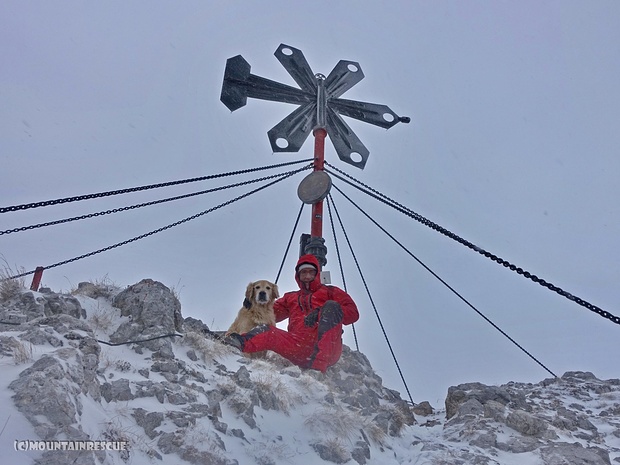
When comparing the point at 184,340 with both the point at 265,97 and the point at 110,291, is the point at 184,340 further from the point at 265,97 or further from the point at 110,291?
the point at 265,97

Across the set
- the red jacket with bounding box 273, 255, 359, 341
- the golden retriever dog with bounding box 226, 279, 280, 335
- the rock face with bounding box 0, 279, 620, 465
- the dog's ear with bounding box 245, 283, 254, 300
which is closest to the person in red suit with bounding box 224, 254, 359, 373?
the red jacket with bounding box 273, 255, 359, 341

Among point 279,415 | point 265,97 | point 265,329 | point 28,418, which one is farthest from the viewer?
point 265,97

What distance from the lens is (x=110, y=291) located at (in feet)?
18.6

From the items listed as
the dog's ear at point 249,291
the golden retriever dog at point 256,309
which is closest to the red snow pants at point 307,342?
the golden retriever dog at point 256,309

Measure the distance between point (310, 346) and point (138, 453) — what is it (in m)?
3.44

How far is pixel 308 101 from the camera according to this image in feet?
31.3

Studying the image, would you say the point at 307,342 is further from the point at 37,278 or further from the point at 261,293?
the point at 37,278

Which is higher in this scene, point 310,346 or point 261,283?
point 261,283

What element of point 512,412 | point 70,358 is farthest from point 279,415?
point 512,412

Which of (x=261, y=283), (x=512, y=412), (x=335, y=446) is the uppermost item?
(x=261, y=283)

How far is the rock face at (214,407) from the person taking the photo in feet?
10.3

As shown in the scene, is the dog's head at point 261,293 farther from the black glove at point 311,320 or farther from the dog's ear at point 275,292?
the black glove at point 311,320

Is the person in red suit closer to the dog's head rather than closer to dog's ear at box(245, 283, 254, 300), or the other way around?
the dog's head

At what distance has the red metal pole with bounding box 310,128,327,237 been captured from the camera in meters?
8.09
